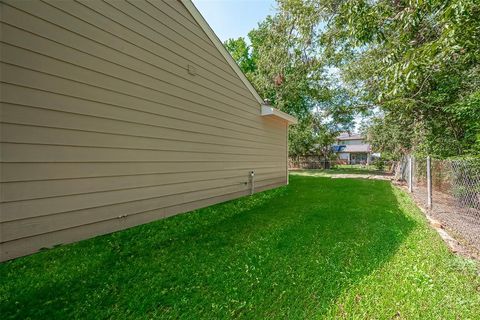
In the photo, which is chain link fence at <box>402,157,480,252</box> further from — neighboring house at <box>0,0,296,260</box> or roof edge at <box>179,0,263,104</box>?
roof edge at <box>179,0,263,104</box>

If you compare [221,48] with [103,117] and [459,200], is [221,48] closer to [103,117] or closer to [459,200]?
[103,117]

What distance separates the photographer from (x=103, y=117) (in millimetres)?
2947

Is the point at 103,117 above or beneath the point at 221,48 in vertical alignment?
beneath

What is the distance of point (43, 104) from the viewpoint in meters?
2.41

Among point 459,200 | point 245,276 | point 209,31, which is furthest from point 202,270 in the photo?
point 459,200

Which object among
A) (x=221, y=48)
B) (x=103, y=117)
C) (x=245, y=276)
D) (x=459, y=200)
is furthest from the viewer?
(x=221, y=48)

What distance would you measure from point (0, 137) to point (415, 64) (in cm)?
465

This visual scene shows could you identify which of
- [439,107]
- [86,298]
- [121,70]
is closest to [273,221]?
[86,298]

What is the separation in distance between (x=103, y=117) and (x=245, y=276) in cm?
252

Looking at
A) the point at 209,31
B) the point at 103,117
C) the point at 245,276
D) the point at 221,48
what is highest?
the point at 209,31

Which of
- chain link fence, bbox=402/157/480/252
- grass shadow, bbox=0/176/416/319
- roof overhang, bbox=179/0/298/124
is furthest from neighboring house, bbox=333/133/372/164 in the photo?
grass shadow, bbox=0/176/416/319

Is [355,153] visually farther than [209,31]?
Yes

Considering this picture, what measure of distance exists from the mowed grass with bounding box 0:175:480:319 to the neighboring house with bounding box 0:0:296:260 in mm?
357

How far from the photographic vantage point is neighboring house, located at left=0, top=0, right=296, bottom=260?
2.27 m
